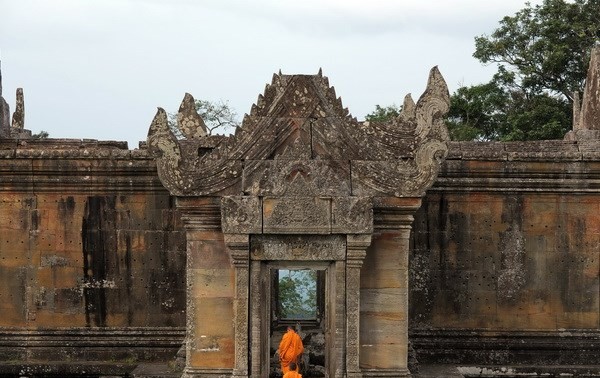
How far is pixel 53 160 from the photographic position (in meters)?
14.8

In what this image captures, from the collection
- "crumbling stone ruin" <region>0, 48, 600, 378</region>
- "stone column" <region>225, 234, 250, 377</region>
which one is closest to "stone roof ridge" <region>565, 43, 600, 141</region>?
"crumbling stone ruin" <region>0, 48, 600, 378</region>

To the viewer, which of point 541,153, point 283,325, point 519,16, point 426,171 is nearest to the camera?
point 426,171

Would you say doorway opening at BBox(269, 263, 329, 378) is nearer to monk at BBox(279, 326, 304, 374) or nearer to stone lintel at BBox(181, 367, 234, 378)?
monk at BBox(279, 326, 304, 374)

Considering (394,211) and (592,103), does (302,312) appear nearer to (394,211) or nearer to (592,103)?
(394,211)

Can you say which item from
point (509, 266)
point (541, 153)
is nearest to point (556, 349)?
point (509, 266)

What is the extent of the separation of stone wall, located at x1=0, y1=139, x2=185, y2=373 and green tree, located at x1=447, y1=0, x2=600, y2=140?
19758 millimetres

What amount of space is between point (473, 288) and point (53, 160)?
610 cm

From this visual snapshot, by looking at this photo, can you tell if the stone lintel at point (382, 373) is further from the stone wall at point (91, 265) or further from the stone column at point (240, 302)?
the stone wall at point (91, 265)

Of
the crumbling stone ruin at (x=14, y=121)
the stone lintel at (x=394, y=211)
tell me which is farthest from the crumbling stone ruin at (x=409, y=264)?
the stone lintel at (x=394, y=211)

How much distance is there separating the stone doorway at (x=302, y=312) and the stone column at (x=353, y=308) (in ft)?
6.07

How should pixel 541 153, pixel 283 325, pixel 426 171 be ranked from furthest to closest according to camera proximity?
pixel 283 325 → pixel 541 153 → pixel 426 171

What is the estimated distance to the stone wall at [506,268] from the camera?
48.9 feet

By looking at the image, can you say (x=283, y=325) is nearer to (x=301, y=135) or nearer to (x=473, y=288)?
(x=473, y=288)

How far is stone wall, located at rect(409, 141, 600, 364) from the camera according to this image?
14.9m
